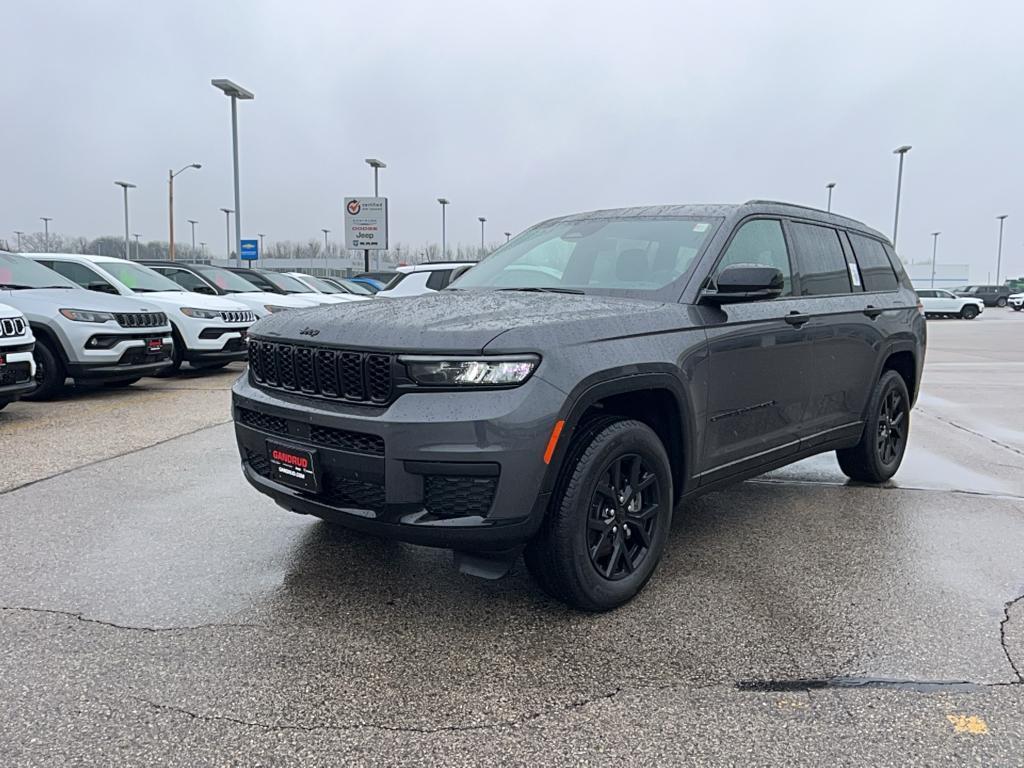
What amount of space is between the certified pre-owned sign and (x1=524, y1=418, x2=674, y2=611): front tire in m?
32.7

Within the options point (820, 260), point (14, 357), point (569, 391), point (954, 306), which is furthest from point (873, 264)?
point (954, 306)

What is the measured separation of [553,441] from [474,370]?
387 millimetres

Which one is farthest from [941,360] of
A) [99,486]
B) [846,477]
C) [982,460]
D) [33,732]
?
[33,732]

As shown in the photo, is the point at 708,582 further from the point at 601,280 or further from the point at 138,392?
the point at 138,392

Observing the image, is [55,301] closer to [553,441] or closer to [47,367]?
[47,367]

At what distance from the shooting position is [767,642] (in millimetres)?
3029

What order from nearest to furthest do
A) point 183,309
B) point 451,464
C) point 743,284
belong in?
point 451,464
point 743,284
point 183,309

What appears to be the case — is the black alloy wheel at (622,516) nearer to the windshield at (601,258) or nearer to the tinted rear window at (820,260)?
the windshield at (601,258)

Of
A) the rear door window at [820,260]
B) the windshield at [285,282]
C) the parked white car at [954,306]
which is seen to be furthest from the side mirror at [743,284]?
the parked white car at [954,306]

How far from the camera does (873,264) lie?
534cm

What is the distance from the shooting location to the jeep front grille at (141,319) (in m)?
8.79

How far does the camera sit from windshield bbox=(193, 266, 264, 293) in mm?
13453

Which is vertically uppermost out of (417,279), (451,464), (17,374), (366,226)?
→ (366,226)

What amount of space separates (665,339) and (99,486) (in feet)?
12.6
